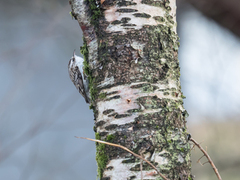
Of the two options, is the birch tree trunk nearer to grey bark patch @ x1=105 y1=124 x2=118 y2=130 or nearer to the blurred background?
grey bark patch @ x1=105 y1=124 x2=118 y2=130

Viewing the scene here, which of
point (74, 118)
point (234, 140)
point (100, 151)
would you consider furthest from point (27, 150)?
point (100, 151)

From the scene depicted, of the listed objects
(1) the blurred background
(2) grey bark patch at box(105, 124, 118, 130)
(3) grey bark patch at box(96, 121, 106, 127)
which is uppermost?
(1) the blurred background

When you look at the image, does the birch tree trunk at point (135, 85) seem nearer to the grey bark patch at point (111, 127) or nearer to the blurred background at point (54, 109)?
the grey bark patch at point (111, 127)

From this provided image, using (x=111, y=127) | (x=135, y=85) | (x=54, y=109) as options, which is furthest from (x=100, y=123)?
(x=54, y=109)

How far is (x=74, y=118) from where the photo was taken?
196 inches

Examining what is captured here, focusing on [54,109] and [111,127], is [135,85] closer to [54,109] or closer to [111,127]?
[111,127]

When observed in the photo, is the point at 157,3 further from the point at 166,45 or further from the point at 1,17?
the point at 1,17

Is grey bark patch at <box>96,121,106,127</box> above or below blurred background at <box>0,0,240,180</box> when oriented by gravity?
below

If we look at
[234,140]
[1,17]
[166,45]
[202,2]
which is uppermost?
[1,17]

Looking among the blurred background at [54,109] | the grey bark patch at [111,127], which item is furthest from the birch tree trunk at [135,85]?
the blurred background at [54,109]

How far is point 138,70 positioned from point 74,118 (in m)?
3.95

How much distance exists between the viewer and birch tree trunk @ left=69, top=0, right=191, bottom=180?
1103mm

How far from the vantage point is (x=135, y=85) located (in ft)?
3.81

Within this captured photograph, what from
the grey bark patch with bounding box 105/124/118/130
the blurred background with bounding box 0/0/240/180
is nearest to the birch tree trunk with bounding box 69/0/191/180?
the grey bark patch with bounding box 105/124/118/130
